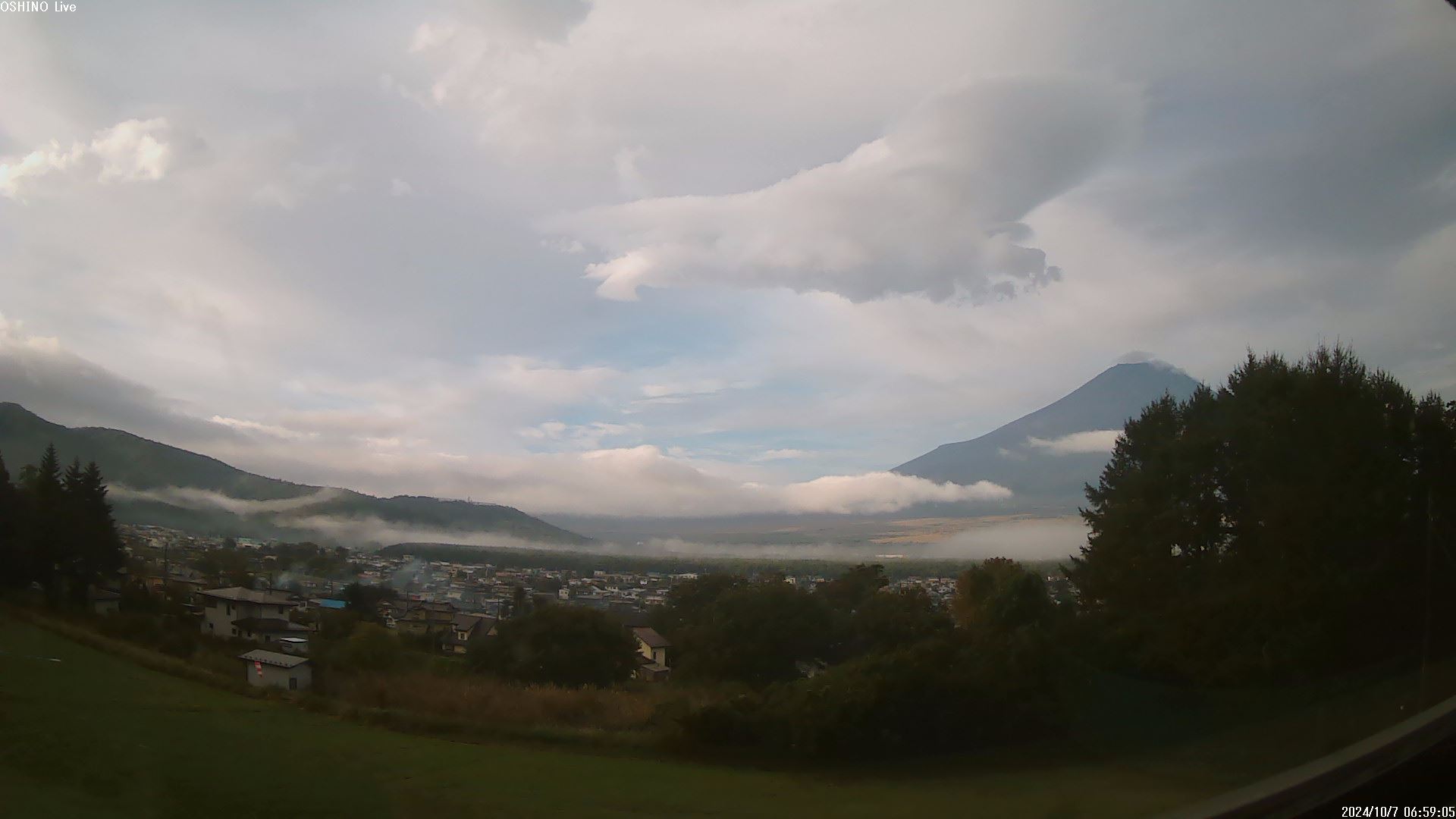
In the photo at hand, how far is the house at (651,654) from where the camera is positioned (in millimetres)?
6301

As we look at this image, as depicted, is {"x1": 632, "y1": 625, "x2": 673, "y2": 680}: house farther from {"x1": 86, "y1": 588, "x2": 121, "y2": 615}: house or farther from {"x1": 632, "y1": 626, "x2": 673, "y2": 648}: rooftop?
{"x1": 86, "y1": 588, "x2": 121, "y2": 615}: house

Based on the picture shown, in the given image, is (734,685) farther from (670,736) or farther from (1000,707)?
(1000,707)

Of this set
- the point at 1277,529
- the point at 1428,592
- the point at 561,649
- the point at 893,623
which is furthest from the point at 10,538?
the point at 1428,592

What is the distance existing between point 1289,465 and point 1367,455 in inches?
29.0

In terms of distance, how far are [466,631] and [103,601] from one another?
7.86 ft

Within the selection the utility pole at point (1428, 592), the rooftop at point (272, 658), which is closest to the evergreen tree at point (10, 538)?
the rooftop at point (272, 658)

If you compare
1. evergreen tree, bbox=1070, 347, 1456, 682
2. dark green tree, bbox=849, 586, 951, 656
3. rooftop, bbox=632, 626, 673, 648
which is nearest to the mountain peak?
evergreen tree, bbox=1070, 347, 1456, 682

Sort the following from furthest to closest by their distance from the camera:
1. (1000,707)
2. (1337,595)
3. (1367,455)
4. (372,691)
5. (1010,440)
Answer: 1. (1010,440)
2. (1367,455)
3. (1337,595)
4. (1000,707)
5. (372,691)

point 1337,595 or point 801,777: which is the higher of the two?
point 1337,595

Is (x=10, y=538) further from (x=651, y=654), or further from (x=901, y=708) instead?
(x=901, y=708)

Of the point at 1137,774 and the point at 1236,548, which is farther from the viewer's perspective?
the point at 1236,548

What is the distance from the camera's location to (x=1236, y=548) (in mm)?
8086

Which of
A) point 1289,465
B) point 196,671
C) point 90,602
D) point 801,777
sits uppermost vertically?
point 1289,465

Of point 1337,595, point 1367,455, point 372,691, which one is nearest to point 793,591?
point 372,691
